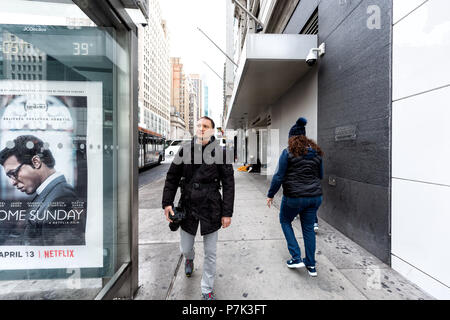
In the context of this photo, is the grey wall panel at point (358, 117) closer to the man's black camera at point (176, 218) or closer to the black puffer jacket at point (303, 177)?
the black puffer jacket at point (303, 177)

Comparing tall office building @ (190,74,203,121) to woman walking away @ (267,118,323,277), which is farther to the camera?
tall office building @ (190,74,203,121)

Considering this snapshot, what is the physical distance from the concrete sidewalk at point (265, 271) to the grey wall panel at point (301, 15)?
18.2 feet

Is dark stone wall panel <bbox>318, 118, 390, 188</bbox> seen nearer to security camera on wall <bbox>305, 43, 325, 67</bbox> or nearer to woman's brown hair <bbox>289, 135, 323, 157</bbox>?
woman's brown hair <bbox>289, 135, 323, 157</bbox>

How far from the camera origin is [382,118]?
9.02 feet

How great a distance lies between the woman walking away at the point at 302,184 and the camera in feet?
7.85

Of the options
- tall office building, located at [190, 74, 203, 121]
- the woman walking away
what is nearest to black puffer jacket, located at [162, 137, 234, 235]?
the woman walking away

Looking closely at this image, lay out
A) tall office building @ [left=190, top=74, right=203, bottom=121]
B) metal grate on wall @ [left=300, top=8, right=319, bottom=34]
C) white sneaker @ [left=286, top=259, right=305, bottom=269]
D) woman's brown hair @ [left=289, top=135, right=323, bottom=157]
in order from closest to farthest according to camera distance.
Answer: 1. woman's brown hair @ [left=289, top=135, right=323, bottom=157]
2. white sneaker @ [left=286, top=259, right=305, bottom=269]
3. metal grate on wall @ [left=300, top=8, right=319, bottom=34]
4. tall office building @ [left=190, top=74, right=203, bottom=121]

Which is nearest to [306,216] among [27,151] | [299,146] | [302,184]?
[302,184]

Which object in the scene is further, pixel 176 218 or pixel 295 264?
pixel 295 264

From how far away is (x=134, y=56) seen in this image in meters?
2.17

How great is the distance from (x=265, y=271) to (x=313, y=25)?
604 cm

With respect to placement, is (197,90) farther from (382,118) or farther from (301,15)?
(382,118)

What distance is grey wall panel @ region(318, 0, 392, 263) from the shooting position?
2736 mm

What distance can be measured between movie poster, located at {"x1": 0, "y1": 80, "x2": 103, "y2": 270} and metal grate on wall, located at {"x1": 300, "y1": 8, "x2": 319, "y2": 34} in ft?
18.0
